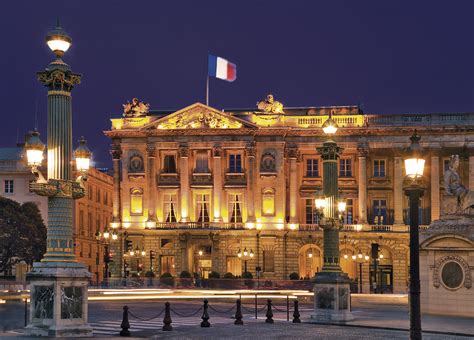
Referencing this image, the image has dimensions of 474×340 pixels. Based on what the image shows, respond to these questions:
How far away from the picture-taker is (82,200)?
10212cm

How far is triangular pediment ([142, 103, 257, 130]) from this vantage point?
91.9 m

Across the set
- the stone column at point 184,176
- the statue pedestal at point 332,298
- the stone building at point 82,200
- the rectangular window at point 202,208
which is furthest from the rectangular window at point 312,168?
the statue pedestal at point 332,298

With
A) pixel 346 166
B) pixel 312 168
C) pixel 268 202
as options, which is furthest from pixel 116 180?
pixel 346 166

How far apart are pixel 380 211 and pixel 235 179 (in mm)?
14887

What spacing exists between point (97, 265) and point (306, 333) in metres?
80.3

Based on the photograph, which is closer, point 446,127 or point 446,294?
point 446,294

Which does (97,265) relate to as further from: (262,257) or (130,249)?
(262,257)

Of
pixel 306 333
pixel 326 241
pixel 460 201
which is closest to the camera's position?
pixel 306 333

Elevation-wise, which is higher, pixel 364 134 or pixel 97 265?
pixel 364 134

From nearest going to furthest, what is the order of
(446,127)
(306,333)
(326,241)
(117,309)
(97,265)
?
(306,333)
(326,241)
(117,309)
(446,127)
(97,265)

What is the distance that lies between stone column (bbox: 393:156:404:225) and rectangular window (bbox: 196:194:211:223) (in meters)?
18.6

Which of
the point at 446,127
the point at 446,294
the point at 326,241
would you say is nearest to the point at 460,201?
the point at 446,294

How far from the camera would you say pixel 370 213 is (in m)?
91.8

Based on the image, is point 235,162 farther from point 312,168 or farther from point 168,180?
point 312,168
